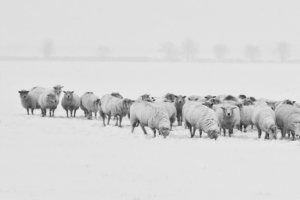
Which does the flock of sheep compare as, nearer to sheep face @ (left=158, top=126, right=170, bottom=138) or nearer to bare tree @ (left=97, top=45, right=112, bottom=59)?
sheep face @ (left=158, top=126, right=170, bottom=138)

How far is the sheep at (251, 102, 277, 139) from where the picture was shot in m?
18.1

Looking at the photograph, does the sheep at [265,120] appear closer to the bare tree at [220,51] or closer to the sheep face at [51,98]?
the sheep face at [51,98]

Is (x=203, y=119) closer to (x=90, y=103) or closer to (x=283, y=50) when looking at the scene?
(x=90, y=103)

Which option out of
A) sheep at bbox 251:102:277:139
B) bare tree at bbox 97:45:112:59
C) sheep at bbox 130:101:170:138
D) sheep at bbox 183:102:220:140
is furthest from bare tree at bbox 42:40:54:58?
sheep at bbox 251:102:277:139

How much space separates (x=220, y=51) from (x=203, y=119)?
10018 centimetres

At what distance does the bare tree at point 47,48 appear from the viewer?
115 metres

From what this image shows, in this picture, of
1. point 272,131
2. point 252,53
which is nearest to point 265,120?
point 272,131

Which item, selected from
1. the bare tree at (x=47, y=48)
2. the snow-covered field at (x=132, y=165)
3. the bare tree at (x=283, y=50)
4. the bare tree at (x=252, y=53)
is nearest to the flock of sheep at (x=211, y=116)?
the snow-covered field at (x=132, y=165)

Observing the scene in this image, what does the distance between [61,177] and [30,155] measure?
3114 mm

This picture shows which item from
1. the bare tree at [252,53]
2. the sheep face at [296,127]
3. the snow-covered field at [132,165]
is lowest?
the snow-covered field at [132,165]

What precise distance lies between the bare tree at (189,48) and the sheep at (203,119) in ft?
308

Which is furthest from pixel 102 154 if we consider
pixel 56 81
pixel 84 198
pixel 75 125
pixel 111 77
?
pixel 111 77

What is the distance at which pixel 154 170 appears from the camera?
37.7 ft

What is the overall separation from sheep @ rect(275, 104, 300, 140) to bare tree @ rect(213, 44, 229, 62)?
316 ft
